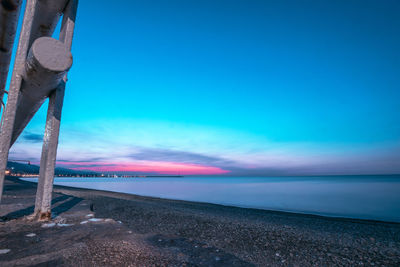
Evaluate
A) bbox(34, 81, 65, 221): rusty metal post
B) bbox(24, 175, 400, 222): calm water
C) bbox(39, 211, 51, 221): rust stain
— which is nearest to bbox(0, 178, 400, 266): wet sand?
bbox(39, 211, 51, 221): rust stain

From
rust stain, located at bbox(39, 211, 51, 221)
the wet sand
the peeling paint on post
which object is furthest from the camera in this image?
rust stain, located at bbox(39, 211, 51, 221)

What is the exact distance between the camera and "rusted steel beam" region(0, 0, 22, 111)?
334cm

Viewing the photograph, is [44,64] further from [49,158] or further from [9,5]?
[49,158]

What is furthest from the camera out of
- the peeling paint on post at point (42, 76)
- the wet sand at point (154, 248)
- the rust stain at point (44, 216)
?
the rust stain at point (44, 216)

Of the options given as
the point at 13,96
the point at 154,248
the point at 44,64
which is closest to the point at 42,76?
the point at 44,64

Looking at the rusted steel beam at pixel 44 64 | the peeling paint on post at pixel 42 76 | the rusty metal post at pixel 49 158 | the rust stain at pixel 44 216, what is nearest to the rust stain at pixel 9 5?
the peeling paint on post at pixel 42 76

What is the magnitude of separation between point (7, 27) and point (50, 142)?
242 cm

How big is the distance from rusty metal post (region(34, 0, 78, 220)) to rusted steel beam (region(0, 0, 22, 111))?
1.00 m

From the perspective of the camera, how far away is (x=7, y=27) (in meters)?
3.63

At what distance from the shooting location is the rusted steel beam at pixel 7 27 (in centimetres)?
334

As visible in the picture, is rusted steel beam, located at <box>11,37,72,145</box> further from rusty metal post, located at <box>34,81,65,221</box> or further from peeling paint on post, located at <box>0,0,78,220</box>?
rusty metal post, located at <box>34,81,65,221</box>

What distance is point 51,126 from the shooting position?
475 centimetres

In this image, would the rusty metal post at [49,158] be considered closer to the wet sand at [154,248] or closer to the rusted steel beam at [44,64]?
the wet sand at [154,248]

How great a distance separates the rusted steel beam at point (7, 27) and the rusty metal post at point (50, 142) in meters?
1.00
